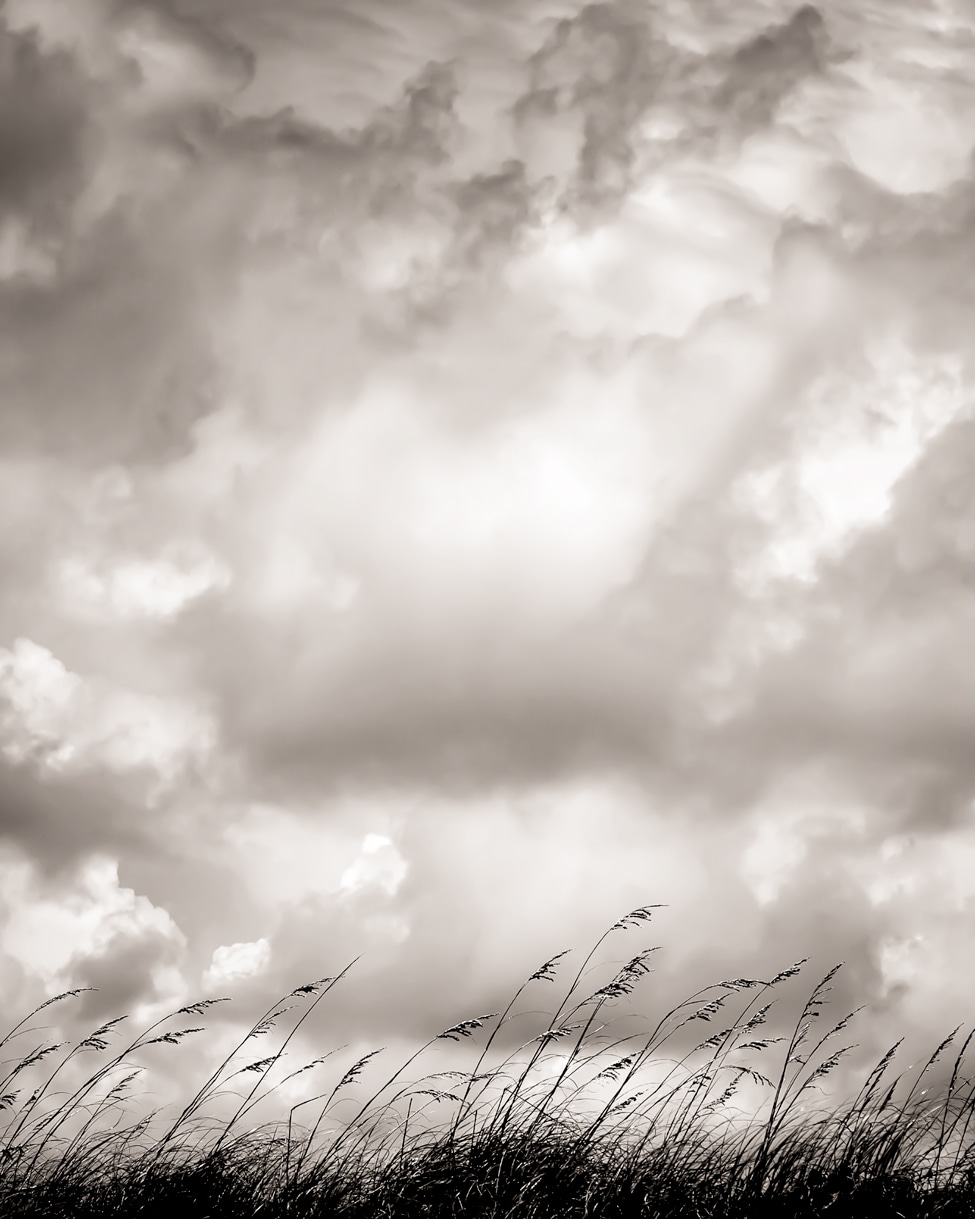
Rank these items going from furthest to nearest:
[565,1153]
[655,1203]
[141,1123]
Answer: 1. [141,1123]
2. [565,1153]
3. [655,1203]

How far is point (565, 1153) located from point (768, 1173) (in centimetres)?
120

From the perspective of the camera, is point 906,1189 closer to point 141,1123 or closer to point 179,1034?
point 179,1034

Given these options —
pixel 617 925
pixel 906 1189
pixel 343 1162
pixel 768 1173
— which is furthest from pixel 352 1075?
pixel 906 1189

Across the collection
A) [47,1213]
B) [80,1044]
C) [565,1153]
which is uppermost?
[80,1044]

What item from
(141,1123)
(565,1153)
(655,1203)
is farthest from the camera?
(141,1123)

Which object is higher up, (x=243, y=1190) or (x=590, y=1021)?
(x=590, y=1021)

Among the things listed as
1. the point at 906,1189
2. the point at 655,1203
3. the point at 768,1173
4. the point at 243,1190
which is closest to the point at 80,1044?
the point at 243,1190

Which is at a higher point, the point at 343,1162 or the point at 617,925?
the point at 617,925

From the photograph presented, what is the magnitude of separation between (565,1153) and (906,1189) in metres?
1.96

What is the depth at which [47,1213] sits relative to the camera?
6.38 m

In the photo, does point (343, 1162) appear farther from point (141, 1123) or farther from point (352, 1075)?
point (141, 1123)

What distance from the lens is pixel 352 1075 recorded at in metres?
6.45

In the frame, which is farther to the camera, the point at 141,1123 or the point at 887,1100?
the point at 141,1123

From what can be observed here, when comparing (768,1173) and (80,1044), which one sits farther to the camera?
(80,1044)
